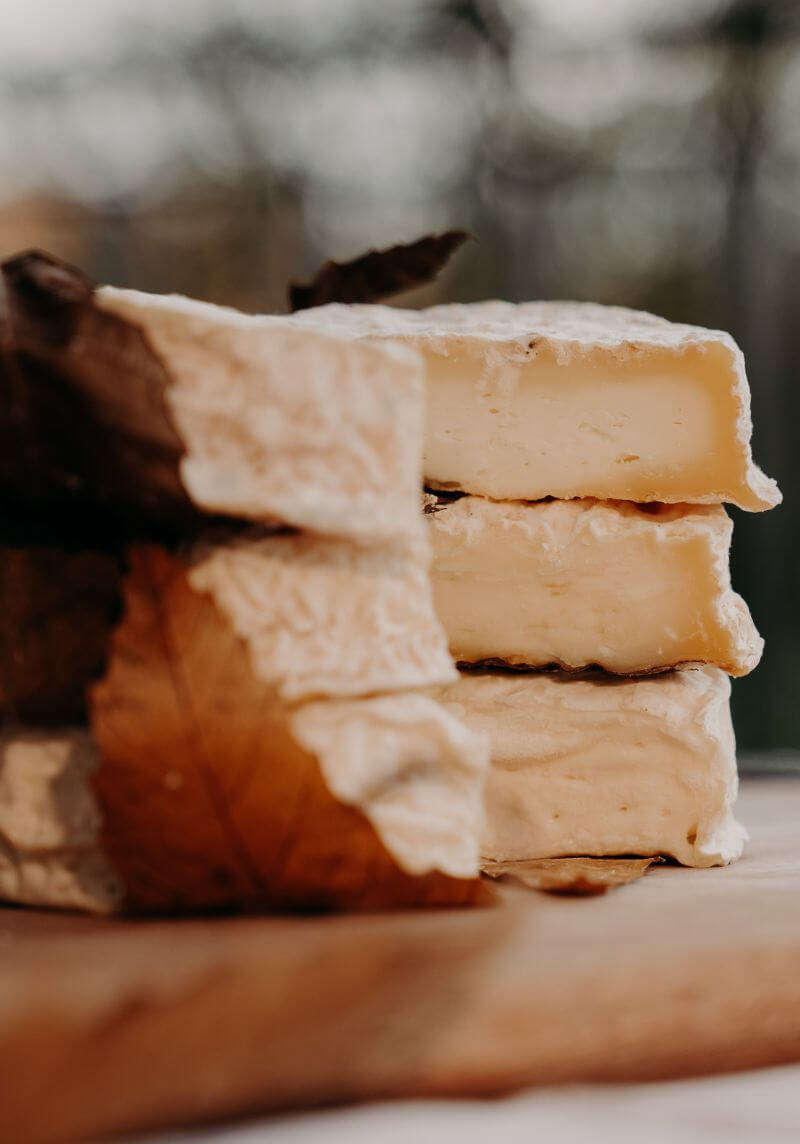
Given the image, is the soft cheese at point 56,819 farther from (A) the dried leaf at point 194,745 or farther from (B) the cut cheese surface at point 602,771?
(B) the cut cheese surface at point 602,771

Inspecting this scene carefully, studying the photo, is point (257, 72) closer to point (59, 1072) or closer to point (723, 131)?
point (723, 131)

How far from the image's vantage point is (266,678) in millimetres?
538

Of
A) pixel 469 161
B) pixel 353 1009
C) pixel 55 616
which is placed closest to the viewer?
pixel 353 1009

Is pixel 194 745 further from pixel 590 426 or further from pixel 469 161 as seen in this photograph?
pixel 469 161

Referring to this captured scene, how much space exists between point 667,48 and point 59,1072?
107 inches

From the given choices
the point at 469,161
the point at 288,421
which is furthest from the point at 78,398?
the point at 469,161

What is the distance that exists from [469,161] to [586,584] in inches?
82.0

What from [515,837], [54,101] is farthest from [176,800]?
[54,101]

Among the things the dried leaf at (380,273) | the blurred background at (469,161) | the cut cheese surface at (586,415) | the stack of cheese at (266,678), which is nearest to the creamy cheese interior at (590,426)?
the cut cheese surface at (586,415)

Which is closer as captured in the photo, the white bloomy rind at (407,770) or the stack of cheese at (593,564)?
the white bloomy rind at (407,770)

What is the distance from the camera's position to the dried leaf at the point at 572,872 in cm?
66

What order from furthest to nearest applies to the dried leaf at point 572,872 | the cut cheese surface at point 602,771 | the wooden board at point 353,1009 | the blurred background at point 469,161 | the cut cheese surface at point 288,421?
1. the blurred background at point 469,161
2. the cut cheese surface at point 602,771
3. the dried leaf at point 572,872
4. the cut cheese surface at point 288,421
5. the wooden board at point 353,1009

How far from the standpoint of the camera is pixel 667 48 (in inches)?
103

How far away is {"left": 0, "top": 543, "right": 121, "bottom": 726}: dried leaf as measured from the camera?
1.94 ft
